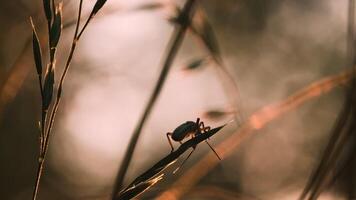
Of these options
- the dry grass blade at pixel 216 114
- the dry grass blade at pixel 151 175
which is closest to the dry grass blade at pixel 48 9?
the dry grass blade at pixel 151 175

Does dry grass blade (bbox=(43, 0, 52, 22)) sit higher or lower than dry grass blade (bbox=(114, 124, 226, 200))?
higher

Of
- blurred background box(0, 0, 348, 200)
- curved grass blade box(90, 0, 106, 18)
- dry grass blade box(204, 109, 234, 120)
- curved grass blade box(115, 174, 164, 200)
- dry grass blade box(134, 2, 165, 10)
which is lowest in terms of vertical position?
curved grass blade box(115, 174, 164, 200)

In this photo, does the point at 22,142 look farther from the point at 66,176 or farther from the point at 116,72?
the point at 116,72

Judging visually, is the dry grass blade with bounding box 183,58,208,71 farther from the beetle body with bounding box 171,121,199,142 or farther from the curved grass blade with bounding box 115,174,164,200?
the curved grass blade with bounding box 115,174,164,200

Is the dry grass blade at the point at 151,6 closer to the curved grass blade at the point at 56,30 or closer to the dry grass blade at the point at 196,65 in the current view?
the dry grass blade at the point at 196,65

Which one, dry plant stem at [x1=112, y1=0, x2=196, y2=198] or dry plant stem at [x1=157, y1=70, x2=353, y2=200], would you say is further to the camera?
dry plant stem at [x1=157, y1=70, x2=353, y2=200]

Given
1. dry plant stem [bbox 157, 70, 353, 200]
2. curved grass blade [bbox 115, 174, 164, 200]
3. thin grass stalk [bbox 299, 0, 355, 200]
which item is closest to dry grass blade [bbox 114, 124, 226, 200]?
curved grass blade [bbox 115, 174, 164, 200]
